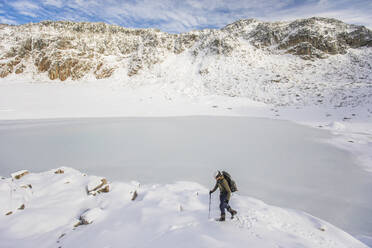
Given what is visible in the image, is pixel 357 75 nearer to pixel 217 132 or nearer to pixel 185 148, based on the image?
pixel 217 132

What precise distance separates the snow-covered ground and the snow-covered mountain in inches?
112

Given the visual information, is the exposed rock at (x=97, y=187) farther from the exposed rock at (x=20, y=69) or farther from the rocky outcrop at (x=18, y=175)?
the exposed rock at (x=20, y=69)

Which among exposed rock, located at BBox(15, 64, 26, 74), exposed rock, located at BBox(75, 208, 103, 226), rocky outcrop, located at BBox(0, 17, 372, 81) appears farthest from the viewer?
rocky outcrop, located at BBox(0, 17, 372, 81)

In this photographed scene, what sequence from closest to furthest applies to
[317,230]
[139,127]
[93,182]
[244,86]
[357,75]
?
[317,230], [93,182], [139,127], [357,75], [244,86]

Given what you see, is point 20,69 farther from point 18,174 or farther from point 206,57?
point 18,174

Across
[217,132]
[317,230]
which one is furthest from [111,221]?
[217,132]

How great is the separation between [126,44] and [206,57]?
16.9 metres

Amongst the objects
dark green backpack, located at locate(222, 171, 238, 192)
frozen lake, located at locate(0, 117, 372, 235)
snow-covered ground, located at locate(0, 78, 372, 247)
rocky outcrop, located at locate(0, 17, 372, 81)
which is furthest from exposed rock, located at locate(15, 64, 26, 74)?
dark green backpack, located at locate(222, 171, 238, 192)

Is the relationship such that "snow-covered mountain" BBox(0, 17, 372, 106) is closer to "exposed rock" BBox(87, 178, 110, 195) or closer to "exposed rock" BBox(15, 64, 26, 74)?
"exposed rock" BBox(15, 64, 26, 74)

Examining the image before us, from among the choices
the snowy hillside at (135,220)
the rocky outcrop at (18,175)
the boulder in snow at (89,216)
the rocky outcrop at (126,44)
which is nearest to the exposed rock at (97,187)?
the snowy hillside at (135,220)

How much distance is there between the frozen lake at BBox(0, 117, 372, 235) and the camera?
5289 mm

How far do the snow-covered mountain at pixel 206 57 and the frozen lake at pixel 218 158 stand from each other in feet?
40.4

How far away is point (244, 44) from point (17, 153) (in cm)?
3544

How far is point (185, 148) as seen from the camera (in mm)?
9102
